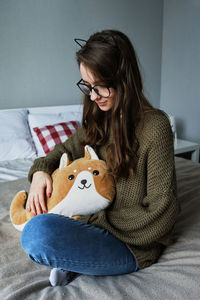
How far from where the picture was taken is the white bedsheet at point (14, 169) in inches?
66.8

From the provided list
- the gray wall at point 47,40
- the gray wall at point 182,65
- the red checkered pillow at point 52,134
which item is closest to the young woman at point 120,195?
the red checkered pillow at point 52,134

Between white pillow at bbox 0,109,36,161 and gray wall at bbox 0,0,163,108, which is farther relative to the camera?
gray wall at bbox 0,0,163,108

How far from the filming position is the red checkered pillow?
200cm

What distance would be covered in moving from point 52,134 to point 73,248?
1341mm

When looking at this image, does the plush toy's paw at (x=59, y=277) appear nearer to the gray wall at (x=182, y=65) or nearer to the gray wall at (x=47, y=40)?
the gray wall at (x=47, y=40)

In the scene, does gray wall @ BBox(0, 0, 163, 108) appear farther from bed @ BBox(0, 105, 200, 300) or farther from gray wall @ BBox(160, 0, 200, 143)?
bed @ BBox(0, 105, 200, 300)

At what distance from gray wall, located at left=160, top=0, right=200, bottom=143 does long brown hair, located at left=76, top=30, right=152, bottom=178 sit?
2169 millimetres

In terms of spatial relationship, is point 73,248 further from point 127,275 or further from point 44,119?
point 44,119

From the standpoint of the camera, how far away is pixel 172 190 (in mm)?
861

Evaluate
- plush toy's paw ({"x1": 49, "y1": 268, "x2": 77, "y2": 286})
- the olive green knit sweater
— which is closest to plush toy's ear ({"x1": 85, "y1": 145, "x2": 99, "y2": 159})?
the olive green knit sweater

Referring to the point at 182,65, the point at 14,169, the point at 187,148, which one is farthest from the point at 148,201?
the point at 182,65

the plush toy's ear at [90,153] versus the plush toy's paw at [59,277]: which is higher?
the plush toy's ear at [90,153]

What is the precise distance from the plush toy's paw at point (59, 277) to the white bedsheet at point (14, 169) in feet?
3.16

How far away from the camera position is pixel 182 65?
2980 mm
